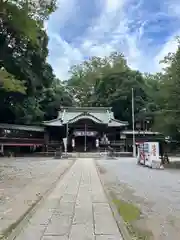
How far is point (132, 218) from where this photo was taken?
5.73 m

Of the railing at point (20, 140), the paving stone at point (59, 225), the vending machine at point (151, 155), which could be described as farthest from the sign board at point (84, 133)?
the paving stone at point (59, 225)

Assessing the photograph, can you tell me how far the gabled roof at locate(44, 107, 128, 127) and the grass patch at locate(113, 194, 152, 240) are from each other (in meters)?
33.5

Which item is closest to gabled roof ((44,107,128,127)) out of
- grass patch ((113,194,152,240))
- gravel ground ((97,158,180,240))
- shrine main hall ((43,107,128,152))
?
shrine main hall ((43,107,128,152))

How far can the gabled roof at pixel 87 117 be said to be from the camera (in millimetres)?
41213

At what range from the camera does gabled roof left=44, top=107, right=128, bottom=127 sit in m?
41.2

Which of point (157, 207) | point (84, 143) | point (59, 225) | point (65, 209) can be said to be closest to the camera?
point (59, 225)

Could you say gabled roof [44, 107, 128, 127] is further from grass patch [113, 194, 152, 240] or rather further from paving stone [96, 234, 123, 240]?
paving stone [96, 234, 123, 240]

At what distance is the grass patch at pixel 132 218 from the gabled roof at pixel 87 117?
110 ft

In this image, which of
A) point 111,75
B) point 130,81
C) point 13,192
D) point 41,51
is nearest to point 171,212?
point 13,192

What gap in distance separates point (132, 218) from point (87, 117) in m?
35.6

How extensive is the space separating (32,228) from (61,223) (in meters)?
0.55

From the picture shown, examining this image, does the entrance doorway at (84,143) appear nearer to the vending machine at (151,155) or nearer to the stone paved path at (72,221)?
the vending machine at (151,155)

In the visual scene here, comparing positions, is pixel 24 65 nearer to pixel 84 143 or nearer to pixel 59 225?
pixel 84 143

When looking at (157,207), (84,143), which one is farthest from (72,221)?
(84,143)
